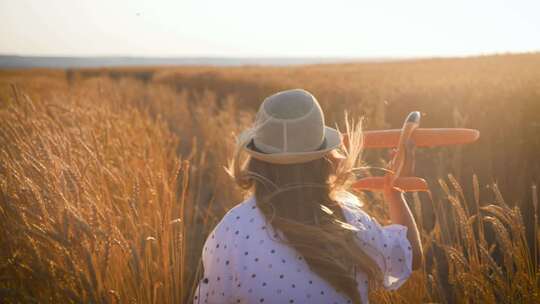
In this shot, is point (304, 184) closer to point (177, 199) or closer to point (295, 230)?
point (295, 230)

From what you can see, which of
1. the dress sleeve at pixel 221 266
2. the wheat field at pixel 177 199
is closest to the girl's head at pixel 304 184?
the dress sleeve at pixel 221 266

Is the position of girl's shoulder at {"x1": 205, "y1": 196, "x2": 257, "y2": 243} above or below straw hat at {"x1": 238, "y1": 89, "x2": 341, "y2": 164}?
below

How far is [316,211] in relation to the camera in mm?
1343

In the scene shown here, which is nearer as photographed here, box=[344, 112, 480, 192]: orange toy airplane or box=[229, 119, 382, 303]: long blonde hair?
box=[229, 119, 382, 303]: long blonde hair

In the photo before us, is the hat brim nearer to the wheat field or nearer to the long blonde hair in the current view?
the long blonde hair

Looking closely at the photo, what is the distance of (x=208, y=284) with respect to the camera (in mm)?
1421

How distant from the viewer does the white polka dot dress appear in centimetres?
Answer: 131

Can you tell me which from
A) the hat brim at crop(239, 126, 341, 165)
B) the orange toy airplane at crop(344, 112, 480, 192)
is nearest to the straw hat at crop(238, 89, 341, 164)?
the hat brim at crop(239, 126, 341, 165)

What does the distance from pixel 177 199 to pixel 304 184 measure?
2432 mm

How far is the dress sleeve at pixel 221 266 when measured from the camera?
4.44ft

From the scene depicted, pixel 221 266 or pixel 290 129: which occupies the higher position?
pixel 290 129

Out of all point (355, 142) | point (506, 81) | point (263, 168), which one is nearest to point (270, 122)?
point (263, 168)

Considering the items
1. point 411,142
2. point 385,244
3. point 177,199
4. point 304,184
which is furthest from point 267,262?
point 177,199

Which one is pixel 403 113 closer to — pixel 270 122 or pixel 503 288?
pixel 503 288
